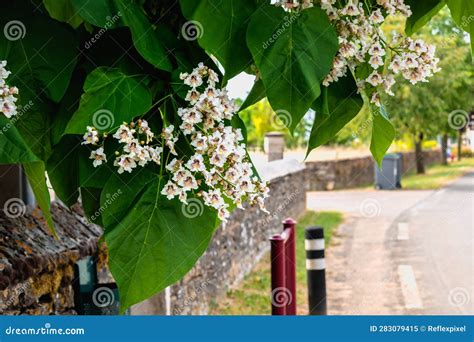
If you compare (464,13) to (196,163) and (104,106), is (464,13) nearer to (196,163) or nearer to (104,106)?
(196,163)

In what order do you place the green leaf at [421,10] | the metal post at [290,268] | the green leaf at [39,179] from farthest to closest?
the metal post at [290,268], the green leaf at [421,10], the green leaf at [39,179]

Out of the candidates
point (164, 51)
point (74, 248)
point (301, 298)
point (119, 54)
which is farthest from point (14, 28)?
point (301, 298)

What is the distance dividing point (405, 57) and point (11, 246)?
5.95 ft

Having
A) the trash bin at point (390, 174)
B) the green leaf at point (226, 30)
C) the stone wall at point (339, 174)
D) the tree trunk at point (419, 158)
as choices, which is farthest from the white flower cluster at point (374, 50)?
the tree trunk at point (419, 158)

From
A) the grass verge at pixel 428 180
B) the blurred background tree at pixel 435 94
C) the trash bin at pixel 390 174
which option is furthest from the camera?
the blurred background tree at pixel 435 94

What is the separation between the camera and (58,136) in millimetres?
2004

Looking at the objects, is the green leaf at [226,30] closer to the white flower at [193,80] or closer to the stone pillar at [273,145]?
the white flower at [193,80]

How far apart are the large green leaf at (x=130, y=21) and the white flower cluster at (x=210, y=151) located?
0.09 m

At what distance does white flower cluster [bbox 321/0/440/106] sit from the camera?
6.26ft

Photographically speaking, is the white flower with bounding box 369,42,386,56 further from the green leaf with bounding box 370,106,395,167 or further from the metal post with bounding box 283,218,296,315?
the metal post with bounding box 283,218,296,315

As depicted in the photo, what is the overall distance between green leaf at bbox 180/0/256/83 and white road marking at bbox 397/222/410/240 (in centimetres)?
1309

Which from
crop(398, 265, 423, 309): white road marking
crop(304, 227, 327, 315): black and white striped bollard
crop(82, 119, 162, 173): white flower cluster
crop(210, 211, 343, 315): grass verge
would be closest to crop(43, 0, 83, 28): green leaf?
crop(82, 119, 162, 173): white flower cluster

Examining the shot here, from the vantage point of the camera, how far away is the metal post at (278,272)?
5.98m

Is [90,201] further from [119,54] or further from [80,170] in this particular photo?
[119,54]
